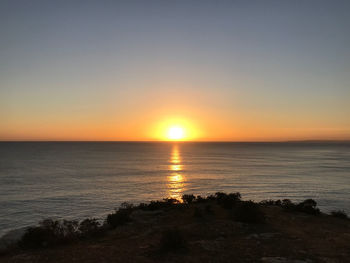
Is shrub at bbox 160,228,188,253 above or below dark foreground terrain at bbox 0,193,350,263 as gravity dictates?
above

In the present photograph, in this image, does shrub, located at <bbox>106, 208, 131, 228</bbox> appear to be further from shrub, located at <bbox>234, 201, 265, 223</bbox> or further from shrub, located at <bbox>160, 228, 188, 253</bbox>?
shrub, located at <bbox>234, 201, 265, 223</bbox>

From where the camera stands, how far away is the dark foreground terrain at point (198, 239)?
12406 mm

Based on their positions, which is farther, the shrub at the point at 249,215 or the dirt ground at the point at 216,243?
the shrub at the point at 249,215

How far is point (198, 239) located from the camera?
14961 millimetres

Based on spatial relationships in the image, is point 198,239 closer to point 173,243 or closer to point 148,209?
point 173,243

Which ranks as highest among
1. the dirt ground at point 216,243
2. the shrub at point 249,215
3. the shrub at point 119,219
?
the shrub at point 249,215

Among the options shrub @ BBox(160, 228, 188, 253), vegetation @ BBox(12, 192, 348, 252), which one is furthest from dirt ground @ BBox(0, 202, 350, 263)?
vegetation @ BBox(12, 192, 348, 252)

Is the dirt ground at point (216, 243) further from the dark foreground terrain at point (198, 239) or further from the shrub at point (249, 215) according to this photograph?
the shrub at point (249, 215)

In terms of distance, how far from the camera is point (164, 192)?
155 ft

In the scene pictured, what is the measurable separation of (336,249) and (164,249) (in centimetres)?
833

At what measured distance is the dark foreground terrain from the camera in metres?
12.4

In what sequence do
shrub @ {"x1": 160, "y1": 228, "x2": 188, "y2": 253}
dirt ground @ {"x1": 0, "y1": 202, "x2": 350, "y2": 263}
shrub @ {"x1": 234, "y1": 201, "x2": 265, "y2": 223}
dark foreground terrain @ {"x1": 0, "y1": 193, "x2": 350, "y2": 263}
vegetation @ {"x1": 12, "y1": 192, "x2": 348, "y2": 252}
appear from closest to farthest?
dirt ground @ {"x1": 0, "y1": 202, "x2": 350, "y2": 263}, dark foreground terrain @ {"x1": 0, "y1": 193, "x2": 350, "y2": 263}, shrub @ {"x1": 160, "y1": 228, "x2": 188, "y2": 253}, vegetation @ {"x1": 12, "y1": 192, "x2": 348, "y2": 252}, shrub @ {"x1": 234, "y1": 201, "x2": 265, "y2": 223}

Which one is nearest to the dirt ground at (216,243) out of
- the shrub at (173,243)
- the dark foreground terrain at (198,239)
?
the dark foreground terrain at (198,239)

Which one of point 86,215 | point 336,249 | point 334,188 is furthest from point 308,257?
point 334,188
